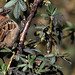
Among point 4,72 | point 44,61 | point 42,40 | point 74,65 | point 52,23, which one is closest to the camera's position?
point 4,72

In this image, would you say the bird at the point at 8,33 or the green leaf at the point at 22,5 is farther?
the bird at the point at 8,33

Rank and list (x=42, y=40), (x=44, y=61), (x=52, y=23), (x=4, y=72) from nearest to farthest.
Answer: (x=4, y=72), (x=44, y=61), (x=52, y=23), (x=42, y=40)

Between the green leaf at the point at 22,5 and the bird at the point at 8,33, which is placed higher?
the green leaf at the point at 22,5

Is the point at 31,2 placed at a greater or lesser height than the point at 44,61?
greater

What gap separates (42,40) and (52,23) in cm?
28

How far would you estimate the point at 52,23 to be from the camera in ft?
7.45

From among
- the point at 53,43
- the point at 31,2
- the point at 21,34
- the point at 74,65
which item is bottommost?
the point at 74,65

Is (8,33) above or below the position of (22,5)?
below

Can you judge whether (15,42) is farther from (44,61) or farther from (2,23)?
(44,61)

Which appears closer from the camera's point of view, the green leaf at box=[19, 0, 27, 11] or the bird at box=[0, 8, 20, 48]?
the green leaf at box=[19, 0, 27, 11]

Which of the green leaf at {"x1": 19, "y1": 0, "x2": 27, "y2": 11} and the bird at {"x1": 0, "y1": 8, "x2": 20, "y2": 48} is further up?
the green leaf at {"x1": 19, "y1": 0, "x2": 27, "y2": 11}

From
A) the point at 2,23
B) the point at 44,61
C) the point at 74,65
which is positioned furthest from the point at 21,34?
the point at 74,65

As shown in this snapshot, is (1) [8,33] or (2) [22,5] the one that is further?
(1) [8,33]

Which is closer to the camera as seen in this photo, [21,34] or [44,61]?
[44,61]
